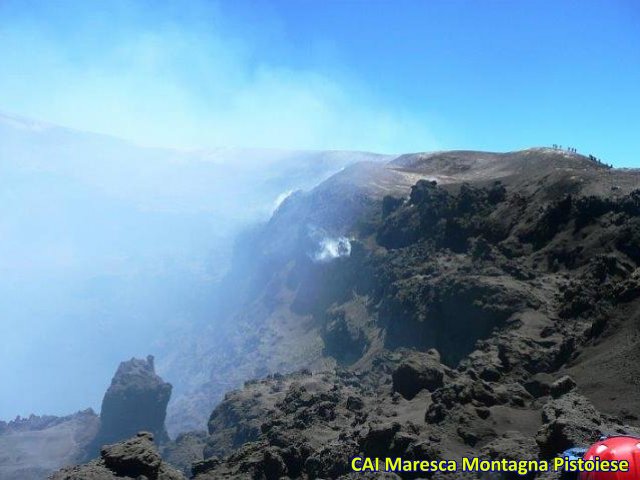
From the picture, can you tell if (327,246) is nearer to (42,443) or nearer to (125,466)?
(42,443)

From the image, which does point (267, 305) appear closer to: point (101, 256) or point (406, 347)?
point (406, 347)

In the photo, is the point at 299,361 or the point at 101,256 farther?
the point at 101,256

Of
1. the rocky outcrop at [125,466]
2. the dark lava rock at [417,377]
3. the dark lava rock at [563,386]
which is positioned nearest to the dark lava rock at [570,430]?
the dark lava rock at [563,386]

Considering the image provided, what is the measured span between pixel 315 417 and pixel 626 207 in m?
20.8

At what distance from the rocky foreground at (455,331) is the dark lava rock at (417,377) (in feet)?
0.21

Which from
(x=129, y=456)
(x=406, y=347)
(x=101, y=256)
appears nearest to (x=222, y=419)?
(x=406, y=347)

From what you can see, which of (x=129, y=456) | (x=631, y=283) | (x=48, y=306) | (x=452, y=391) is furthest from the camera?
(x=48, y=306)

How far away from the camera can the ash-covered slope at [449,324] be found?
13.0m

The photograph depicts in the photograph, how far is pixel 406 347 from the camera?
108ft

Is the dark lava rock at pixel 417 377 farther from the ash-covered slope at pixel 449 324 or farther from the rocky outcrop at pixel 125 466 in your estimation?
the rocky outcrop at pixel 125 466

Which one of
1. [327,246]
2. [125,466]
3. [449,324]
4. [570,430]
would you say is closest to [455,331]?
[449,324]

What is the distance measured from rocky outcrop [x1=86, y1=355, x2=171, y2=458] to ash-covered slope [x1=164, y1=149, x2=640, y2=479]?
1063cm

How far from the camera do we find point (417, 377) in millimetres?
17375

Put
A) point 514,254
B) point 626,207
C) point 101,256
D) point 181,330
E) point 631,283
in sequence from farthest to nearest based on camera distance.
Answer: point 101,256, point 181,330, point 514,254, point 626,207, point 631,283
